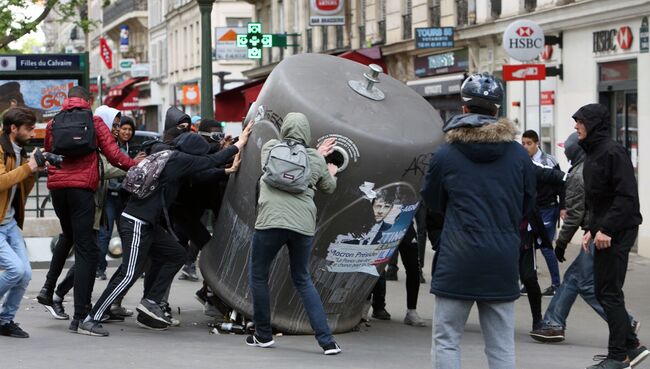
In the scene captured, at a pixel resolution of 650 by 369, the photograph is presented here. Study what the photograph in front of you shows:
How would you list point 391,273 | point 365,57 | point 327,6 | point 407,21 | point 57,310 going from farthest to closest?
point 327,6 → point 407,21 → point 365,57 → point 391,273 → point 57,310

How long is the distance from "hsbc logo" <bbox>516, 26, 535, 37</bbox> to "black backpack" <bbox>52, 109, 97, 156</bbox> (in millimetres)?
9707

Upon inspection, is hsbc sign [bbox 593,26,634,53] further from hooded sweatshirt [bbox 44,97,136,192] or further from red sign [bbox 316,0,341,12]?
red sign [bbox 316,0,341,12]

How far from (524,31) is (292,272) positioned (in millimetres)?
10113

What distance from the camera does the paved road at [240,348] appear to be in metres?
8.36

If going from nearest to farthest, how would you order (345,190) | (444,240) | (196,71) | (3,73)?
(444,240) → (345,190) → (3,73) → (196,71)

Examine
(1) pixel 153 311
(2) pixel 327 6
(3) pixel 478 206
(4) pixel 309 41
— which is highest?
(2) pixel 327 6

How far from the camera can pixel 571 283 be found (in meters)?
9.52

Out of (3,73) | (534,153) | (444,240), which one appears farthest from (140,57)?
(444,240)

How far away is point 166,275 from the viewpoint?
9.76 m

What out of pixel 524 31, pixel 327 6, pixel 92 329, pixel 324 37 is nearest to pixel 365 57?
pixel 524 31

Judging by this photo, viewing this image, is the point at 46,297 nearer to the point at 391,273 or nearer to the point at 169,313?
the point at 169,313

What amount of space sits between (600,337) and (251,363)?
130 inches

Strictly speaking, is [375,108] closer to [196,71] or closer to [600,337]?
[600,337]

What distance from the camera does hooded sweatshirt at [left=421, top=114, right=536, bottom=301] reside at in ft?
21.3
